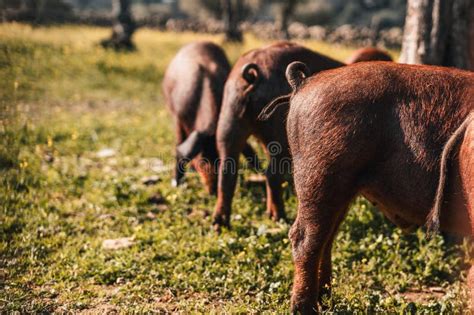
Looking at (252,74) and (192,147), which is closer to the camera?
(252,74)

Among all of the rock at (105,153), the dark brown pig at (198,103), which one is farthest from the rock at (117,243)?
the rock at (105,153)

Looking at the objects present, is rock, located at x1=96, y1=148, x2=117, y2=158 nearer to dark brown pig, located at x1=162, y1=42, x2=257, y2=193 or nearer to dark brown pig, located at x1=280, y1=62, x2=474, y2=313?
dark brown pig, located at x1=162, y1=42, x2=257, y2=193

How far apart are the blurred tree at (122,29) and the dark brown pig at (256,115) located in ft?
43.9

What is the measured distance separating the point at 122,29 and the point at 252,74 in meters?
14.0

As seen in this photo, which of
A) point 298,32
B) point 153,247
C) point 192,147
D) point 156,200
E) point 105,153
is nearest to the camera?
point 153,247

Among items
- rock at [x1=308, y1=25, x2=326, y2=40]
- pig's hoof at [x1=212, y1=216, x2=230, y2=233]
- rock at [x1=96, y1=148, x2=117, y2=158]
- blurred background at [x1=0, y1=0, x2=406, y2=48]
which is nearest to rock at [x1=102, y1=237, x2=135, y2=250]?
pig's hoof at [x1=212, y1=216, x2=230, y2=233]

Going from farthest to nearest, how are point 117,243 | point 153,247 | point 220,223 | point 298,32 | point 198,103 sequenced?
point 298,32
point 198,103
point 220,223
point 117,243
point 153,247

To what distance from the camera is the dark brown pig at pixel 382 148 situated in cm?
284

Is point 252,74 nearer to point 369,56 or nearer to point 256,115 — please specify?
point 256,115

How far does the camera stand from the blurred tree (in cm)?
1793

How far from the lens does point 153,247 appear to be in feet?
15.6

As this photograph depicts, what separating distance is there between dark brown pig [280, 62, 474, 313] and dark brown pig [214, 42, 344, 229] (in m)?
1.63

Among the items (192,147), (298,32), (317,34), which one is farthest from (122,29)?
(192,147)

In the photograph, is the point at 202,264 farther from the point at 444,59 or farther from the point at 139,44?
the point at 139,44
